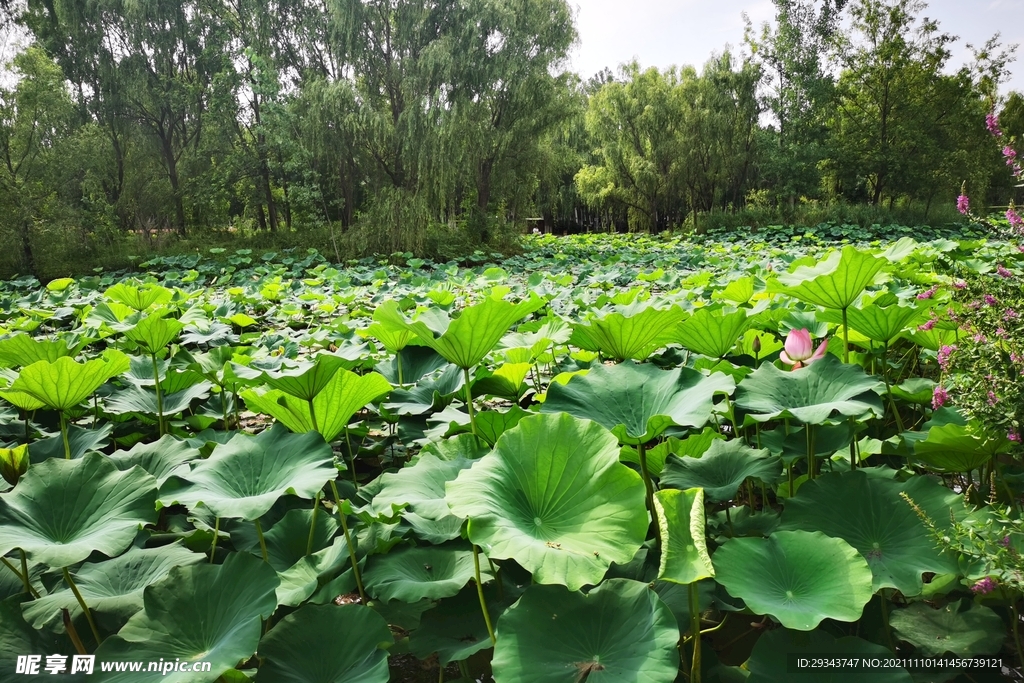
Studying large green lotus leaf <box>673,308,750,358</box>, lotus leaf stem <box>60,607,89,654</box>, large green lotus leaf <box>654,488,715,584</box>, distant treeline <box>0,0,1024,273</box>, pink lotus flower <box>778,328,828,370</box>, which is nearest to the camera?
large green lotus leaf <box>654,488,715,584</box>

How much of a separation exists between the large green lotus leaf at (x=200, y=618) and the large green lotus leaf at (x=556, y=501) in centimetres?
30

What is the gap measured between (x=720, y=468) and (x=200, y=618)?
82 cm

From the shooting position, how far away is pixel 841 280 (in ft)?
3.96

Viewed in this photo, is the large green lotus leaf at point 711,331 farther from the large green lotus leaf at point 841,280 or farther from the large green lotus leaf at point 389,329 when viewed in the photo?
the large green lotus leaf at point 389,329

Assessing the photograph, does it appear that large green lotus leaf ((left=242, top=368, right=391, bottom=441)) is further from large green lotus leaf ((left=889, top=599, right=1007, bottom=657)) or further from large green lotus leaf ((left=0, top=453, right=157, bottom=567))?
large green lotus leaf ((left=889, top=599, right=1007, bottom=657))

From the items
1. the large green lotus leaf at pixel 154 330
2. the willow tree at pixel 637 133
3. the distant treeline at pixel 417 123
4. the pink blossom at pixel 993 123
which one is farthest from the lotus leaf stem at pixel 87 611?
the willow tree at pixel 637 133

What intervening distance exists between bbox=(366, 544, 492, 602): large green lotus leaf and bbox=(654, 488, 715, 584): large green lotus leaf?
0.33 metres

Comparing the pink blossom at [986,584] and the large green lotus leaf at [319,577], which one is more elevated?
the pink blossom at [986,584]

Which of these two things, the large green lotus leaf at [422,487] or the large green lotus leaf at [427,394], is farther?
the large green lotus leaf at [427,394]

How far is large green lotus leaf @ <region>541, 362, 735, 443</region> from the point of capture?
3.37 feet

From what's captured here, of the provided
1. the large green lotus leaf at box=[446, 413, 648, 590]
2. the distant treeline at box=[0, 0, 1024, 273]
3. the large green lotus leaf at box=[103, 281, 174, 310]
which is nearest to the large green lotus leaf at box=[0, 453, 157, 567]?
the large green lotus leaf at box=[446, 413, 648, 590]

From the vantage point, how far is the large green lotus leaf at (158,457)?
117 centimetres

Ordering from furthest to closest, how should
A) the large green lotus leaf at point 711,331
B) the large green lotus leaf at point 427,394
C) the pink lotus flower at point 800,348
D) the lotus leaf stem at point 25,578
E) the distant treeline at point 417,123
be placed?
the distant treeline at point 417,123
the large green lotus leaf at point 427,394
the large green lotus leaf at point 711,331
the pink lotus flower at point 800,348
the lotus leaf stem at point 25,578

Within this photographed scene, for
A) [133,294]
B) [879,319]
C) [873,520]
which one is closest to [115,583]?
[873,520]
